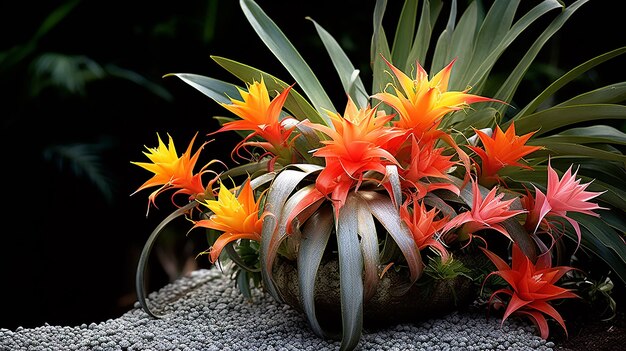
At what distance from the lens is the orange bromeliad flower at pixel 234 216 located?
51.6 inches

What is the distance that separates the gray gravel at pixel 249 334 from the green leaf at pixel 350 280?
0.13m

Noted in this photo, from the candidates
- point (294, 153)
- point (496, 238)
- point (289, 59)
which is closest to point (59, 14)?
point (289, 59)

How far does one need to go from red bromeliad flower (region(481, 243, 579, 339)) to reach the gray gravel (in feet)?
0.15

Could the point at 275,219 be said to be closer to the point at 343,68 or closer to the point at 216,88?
the point at 216,88

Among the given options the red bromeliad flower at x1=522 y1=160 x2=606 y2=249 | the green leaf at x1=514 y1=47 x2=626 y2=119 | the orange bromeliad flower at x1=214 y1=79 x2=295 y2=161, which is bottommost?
the red bromeliad flower at x1=522 y1=160 x2=606 y2=249

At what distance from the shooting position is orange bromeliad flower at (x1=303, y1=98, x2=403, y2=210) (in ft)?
4.08

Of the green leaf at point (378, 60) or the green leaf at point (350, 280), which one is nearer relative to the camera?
the green leaf at point (350, 280)

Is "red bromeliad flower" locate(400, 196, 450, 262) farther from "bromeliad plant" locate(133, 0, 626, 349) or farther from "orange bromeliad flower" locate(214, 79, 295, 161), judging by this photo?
"orange bromeliad flower" locate(214, 79, 295, 161)

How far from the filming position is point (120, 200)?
2859mm

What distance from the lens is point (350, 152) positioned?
4.11 ft

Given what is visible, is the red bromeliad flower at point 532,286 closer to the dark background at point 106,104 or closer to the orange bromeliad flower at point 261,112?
the orange bromeliad flower at point 261,112

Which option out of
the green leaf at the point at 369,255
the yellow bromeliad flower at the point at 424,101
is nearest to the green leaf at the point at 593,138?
the yellow bromeliad flower at the point at 424,101

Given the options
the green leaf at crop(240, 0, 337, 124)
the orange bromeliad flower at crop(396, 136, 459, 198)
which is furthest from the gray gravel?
the green leaf at crop(240, 0, 337, 124)

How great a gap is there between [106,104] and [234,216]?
173 cm
